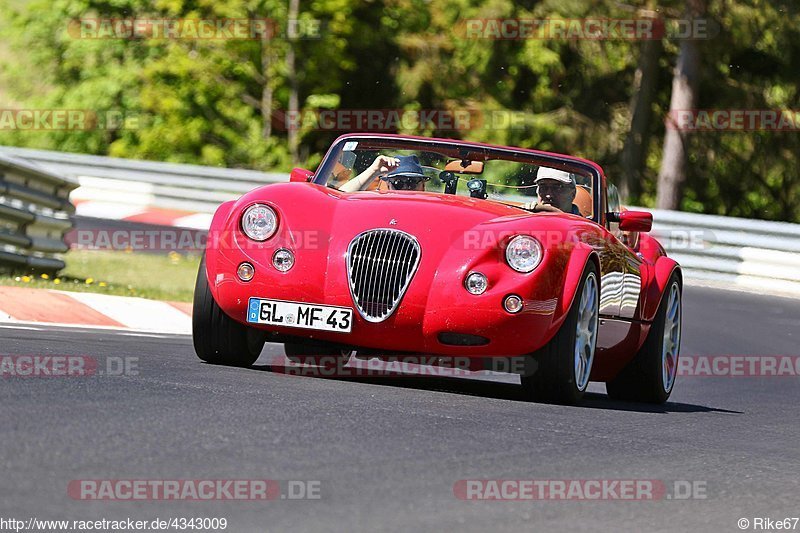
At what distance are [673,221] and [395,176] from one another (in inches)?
426

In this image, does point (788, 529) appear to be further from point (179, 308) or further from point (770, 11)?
point (770, 11)

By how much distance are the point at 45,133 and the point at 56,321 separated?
28086 mm

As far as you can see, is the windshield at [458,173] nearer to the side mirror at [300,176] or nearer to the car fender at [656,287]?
the side mirror at [300,176]

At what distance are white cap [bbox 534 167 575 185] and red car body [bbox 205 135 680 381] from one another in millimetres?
856

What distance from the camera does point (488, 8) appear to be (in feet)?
103

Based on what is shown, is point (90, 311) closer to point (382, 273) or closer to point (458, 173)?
point (458, 173)

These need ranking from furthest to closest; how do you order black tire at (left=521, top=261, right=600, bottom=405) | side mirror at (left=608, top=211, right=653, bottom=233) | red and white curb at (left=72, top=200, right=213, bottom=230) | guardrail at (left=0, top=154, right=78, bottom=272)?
red and white curb at (left=72, top=200, right=213, bottom=230) → guardrail at (left=0, top=154, right=78, bottom=272) → side mirror at (left=608, top=211, right=653, bottom=233) → black tire at (left=521, top=261, right=600, bottom=405)

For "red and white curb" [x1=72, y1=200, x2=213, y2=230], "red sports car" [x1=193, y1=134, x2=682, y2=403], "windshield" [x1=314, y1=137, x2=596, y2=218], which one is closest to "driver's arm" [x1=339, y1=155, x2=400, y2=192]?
"windshield" [x1=314, y1=137, x2=596, y2=218]

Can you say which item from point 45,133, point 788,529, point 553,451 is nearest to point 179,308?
point 553,451

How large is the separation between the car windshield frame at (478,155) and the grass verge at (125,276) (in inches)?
150

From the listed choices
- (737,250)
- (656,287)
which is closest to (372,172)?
(656,287)

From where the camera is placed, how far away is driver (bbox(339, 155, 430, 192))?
8680mm

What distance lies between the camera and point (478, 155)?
349 inches

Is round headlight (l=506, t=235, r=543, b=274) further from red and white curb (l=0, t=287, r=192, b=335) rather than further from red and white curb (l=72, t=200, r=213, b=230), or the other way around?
red and white curb (l=72, t=200, r=213, b=230)
